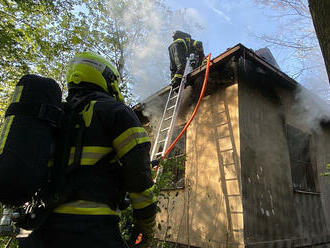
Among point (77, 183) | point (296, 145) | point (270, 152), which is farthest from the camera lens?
point (296, 145)

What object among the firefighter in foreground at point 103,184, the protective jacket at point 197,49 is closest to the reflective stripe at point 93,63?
the firefighter in foreground at point 103,184

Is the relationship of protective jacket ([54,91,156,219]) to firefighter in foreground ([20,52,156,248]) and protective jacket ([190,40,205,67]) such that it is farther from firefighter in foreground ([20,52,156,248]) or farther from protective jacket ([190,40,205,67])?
protective jacket ([190,40,205,67])

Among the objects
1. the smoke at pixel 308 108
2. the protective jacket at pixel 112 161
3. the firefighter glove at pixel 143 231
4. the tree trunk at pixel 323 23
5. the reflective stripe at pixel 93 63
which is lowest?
the firefighter glove at pixel 143 231

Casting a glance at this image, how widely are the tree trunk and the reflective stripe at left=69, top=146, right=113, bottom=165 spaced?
6.68 ft

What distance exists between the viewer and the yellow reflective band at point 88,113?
1.36 meters

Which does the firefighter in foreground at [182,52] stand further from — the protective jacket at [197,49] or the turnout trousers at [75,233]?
the turnout trousers at [75,233]

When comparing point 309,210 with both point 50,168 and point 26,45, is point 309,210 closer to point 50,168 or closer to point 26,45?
point 50,168

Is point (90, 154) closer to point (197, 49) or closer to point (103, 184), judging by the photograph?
point (103, 184)

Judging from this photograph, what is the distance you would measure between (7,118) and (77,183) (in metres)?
0.51

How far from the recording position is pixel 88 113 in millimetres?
1387

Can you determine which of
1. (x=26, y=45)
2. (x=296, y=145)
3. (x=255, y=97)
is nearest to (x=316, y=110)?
(x=296, y=145)

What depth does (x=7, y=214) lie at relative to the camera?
1.73m

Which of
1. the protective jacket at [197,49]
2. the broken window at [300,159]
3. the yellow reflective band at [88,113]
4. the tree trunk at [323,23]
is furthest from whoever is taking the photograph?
the protective jacket at [197,49]

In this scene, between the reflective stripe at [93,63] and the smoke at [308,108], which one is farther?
the smoke at [308,108]
